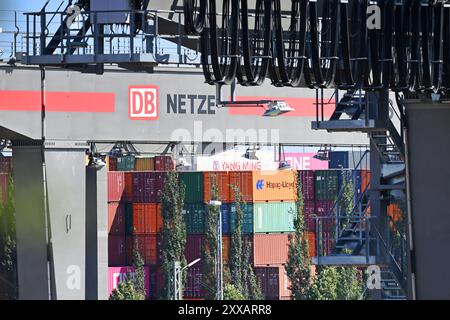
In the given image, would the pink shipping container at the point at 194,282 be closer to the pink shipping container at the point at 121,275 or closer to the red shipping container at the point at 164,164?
the pink shipping container at the point at 121,275

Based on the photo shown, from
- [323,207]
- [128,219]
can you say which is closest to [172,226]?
[128,219]

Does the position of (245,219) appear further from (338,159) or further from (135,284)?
(338,159)

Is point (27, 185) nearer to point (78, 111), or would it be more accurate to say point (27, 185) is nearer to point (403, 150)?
point (78, 111)

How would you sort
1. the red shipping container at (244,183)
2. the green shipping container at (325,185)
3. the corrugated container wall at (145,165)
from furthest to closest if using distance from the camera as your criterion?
the corrugated container wall at (145,165), the green shipping container at (325,185), the red shipping container at (244,183)

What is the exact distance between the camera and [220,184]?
63969 millimetres

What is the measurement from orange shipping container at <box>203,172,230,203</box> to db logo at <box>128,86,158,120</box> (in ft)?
117

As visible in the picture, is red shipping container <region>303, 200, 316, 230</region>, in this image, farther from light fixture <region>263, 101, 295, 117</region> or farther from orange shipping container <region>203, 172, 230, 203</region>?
light fixture <region>263, 101, 295, 117</region>

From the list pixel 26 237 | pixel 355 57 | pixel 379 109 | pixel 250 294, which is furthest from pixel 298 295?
pixel 355 57

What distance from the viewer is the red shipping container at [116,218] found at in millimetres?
63438

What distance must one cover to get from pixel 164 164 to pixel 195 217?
16.5 feet

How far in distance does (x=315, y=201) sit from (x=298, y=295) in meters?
7.89

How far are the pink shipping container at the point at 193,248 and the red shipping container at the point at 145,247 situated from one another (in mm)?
1455

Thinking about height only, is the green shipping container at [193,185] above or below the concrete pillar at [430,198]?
above

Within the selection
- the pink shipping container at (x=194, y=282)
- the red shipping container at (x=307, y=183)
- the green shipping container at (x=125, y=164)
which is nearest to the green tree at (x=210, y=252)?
the pink shipping container at (x=194, y=282)
